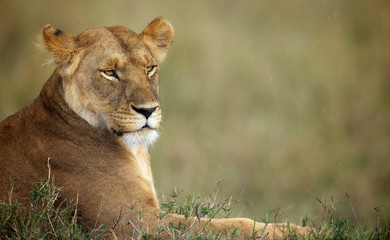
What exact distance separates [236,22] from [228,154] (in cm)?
292

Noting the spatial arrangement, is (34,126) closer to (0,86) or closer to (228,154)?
(0,86)

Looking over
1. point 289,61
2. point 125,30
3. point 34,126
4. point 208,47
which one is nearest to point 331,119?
point 289,61

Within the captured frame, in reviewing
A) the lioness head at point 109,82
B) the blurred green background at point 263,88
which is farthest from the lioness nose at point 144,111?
the blurred green background at point 263,88

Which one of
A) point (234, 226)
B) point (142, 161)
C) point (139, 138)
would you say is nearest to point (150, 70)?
point (139, 138)

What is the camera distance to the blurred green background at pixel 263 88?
1009 centimetres

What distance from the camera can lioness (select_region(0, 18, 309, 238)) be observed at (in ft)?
13.9

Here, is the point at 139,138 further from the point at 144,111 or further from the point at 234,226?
the point at 234,226

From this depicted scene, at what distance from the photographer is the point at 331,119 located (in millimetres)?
10938

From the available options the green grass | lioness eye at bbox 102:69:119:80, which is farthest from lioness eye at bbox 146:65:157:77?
the green grass

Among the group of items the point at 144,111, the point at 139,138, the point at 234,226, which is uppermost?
the point at 144,111

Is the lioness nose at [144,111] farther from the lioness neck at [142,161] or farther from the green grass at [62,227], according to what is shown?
the green grass at [62,227]

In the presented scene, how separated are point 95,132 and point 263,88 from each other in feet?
22.3

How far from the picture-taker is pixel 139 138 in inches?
178

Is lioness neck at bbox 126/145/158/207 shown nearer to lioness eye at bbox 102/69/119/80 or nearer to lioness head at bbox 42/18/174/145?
lioness head at bbox 42/18/174/145
